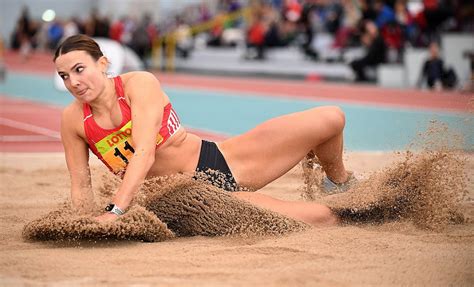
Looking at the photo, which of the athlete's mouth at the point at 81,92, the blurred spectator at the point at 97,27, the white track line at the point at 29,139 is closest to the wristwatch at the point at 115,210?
the athlete's mouth at the point at 81,92

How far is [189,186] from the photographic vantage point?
17.0 ft

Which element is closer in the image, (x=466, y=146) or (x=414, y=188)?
(x=414, y=188)

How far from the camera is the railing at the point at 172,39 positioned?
2858 centimetres

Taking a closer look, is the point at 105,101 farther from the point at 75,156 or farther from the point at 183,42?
the point at 183,42

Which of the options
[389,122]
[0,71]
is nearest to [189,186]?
[389,122]

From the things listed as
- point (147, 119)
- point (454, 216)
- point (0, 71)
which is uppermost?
point (147, 119)

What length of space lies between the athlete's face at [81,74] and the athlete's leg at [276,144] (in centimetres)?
86

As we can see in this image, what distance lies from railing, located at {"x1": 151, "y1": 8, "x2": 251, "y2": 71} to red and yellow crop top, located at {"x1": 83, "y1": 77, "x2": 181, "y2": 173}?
75.4ft

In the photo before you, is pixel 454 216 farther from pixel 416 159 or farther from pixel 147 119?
pixel 147 119

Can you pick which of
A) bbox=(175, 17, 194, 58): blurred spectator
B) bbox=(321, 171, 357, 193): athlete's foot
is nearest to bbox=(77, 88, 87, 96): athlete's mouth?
bbox=(321, 171, 357, 193): athlete's foot

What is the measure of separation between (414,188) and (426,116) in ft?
24.3

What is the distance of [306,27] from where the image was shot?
915 inches

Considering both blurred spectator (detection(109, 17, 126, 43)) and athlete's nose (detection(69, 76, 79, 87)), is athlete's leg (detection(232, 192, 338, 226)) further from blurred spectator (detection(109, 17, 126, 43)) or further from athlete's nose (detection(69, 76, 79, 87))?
blurred spectator (detection(109, 17, 126, 43))

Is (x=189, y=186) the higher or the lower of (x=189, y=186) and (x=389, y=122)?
the higher
